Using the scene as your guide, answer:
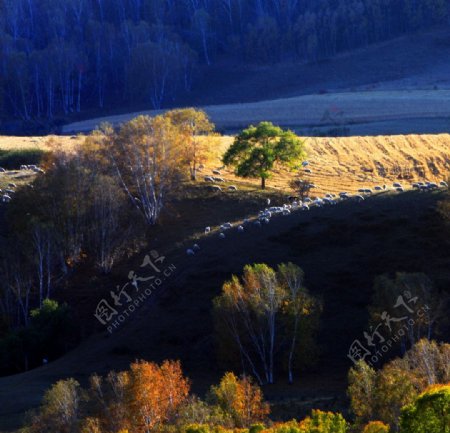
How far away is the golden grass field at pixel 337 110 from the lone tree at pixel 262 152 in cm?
3453

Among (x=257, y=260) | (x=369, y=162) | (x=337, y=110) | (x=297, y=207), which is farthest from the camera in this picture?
(x=337, y=110)

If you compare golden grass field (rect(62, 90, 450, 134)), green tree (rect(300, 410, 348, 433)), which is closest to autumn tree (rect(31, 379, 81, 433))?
green tree (rect(300, 410, 348, 433))

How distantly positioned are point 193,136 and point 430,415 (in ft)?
188

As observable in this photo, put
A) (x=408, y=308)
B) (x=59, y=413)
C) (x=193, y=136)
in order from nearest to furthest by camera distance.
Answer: (x=59, y=413)
(x=408, y=308)
(x=193, y=136)

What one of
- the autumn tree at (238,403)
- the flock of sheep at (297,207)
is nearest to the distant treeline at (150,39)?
the flock of sheep at (297,207)

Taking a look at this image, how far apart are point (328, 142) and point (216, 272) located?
40490 mm

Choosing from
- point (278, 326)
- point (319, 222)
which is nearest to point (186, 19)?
point (319, 222)

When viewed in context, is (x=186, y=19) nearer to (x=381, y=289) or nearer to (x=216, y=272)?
(x=216, y=272)

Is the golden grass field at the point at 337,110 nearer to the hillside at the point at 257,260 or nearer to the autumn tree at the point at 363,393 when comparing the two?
the hillside at the point at 257,260

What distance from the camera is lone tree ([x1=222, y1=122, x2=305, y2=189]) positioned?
77.0 metres

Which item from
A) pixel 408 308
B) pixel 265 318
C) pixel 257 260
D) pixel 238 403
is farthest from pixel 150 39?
pixel 238 403

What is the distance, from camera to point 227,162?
79125 mm

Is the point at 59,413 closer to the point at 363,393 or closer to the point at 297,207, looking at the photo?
the point at 363,393

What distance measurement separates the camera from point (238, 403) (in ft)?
111
